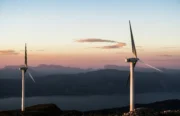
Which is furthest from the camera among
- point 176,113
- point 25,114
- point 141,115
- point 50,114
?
point 50,114

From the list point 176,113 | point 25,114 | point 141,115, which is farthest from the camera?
point 25,114

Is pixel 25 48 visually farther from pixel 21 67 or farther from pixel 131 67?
pixel 131 67

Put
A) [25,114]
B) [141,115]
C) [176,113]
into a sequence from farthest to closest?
[25,114] < [176,113] < [141,115]

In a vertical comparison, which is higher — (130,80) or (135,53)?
(135,53)

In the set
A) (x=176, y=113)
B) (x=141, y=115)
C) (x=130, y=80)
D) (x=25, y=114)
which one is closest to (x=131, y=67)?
(x=130, y=80)

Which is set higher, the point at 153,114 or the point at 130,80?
the point at 130,80

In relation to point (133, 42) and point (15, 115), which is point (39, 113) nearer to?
point (15, 115)

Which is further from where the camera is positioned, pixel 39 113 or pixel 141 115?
pixel 39 113

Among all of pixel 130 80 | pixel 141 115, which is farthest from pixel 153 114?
pixel 130 80

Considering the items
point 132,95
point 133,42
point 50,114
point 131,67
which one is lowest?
point 50,114
